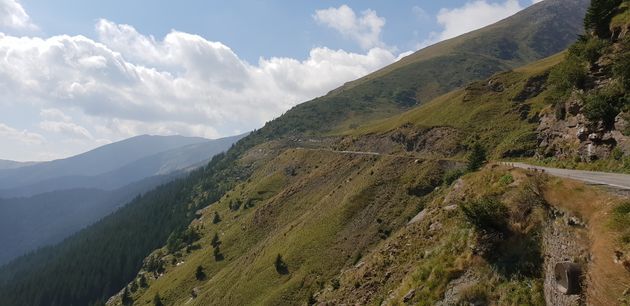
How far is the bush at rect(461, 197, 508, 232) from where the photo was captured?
66.1 feet

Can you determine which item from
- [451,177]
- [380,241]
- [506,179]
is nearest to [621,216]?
[506,179]

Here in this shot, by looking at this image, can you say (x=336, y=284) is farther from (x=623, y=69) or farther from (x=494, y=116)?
(x=494, y=116)

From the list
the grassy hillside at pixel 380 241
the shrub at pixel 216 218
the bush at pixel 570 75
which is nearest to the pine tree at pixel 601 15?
the bush at pixel 570 75

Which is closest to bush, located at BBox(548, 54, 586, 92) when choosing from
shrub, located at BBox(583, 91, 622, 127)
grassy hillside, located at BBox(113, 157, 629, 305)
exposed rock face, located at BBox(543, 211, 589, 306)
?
shrub, located at BBox(583, 91, 622, 127)

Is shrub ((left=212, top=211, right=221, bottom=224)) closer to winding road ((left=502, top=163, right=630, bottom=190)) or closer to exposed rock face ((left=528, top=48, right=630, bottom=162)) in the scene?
exposed rock face ((left=528, top=48, right=630, bottom=162))

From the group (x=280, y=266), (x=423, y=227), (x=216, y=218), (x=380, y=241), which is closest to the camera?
(x=423, y=227)

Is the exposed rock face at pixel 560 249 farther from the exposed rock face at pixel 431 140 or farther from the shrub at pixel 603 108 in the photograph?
the exposed rock face at pixel 431 140

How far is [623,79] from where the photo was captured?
3225 centimetres

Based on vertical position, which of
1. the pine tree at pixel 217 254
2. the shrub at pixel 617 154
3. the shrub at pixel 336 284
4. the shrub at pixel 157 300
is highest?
the shrub at pixel 617 154

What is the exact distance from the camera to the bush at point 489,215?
20145 mm

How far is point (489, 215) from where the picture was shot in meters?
20.3

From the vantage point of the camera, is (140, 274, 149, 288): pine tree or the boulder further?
(140, 274, 149, 288): pine tree

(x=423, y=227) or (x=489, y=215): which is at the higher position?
(x=489, y=215)

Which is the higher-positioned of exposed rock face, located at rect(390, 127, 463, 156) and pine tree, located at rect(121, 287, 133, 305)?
exposed rock face, located at rect(390, 127, 463, 156)
